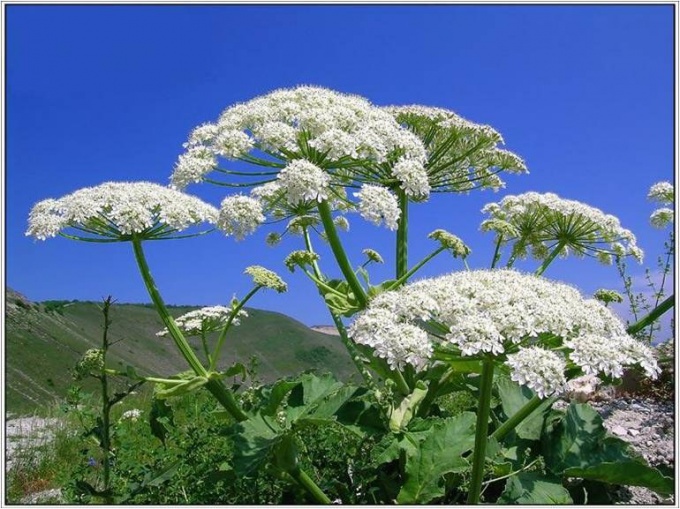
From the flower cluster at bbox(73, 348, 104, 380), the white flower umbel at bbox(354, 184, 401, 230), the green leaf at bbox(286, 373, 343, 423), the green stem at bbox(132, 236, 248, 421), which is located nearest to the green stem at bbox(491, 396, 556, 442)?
the green leaf at bbox(286, 373, 343, 423)

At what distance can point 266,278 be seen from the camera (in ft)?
16.4

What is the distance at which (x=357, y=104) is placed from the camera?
5676 mm

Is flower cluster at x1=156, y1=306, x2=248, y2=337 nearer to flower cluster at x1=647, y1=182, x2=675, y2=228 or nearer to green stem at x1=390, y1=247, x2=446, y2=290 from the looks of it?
green stem at x1=390, y1=247, x2=446, y2=290

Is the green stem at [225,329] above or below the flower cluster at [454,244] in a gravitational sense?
below

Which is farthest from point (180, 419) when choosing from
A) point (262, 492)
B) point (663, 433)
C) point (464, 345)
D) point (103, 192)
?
point (464, 345)

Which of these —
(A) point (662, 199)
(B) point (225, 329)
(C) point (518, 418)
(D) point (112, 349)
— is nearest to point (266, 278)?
(B) point (225, 329)

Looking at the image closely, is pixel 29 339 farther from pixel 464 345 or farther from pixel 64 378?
pixel 464 345

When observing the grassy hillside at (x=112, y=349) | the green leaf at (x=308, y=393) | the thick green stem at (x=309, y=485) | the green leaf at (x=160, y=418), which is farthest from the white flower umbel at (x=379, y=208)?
the grassy hillside at (x=112, y=349)

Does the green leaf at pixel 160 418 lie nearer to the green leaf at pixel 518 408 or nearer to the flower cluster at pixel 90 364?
the flower cluster at pixel 90 364

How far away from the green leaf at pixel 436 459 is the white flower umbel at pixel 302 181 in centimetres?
187

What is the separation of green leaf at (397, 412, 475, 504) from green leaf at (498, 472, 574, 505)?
624 millimetres

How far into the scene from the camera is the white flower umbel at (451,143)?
612cm

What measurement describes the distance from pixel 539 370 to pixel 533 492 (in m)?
1.76

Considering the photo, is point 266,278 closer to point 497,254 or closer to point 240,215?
point 240,215
